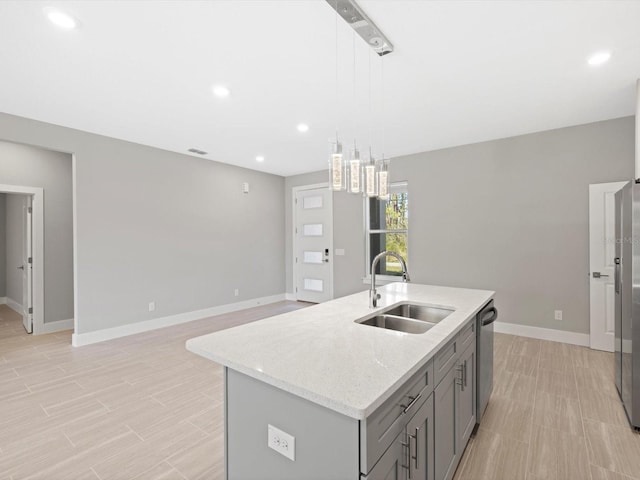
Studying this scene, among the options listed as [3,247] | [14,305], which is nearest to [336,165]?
[14,305]

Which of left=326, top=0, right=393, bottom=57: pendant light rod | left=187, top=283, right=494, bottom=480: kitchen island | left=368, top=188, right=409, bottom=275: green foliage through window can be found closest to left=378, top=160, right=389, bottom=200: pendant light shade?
left=326, top=0, right=393, bottom=57: pendant light rod

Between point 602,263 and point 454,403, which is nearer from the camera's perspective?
point 454,403

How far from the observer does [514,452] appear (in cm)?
203

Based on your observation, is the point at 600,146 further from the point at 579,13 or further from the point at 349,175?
the point at 349,175

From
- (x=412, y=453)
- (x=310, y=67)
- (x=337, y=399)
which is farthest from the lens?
(x=310, y=67)

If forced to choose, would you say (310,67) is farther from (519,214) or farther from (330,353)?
(519,214)

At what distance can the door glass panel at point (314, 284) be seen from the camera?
252 inches

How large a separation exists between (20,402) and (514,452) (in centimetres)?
376

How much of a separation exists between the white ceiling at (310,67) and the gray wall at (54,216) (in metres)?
1.33

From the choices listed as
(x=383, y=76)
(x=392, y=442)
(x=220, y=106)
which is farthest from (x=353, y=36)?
(x=392, y=442)

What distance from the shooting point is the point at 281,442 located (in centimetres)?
114

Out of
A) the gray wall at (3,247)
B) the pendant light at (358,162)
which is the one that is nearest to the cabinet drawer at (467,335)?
the pendant light at (358,162)

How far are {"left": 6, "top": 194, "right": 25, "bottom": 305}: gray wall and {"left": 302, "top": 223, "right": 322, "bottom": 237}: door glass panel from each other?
504 cm

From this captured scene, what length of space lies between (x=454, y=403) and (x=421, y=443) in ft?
1.67
